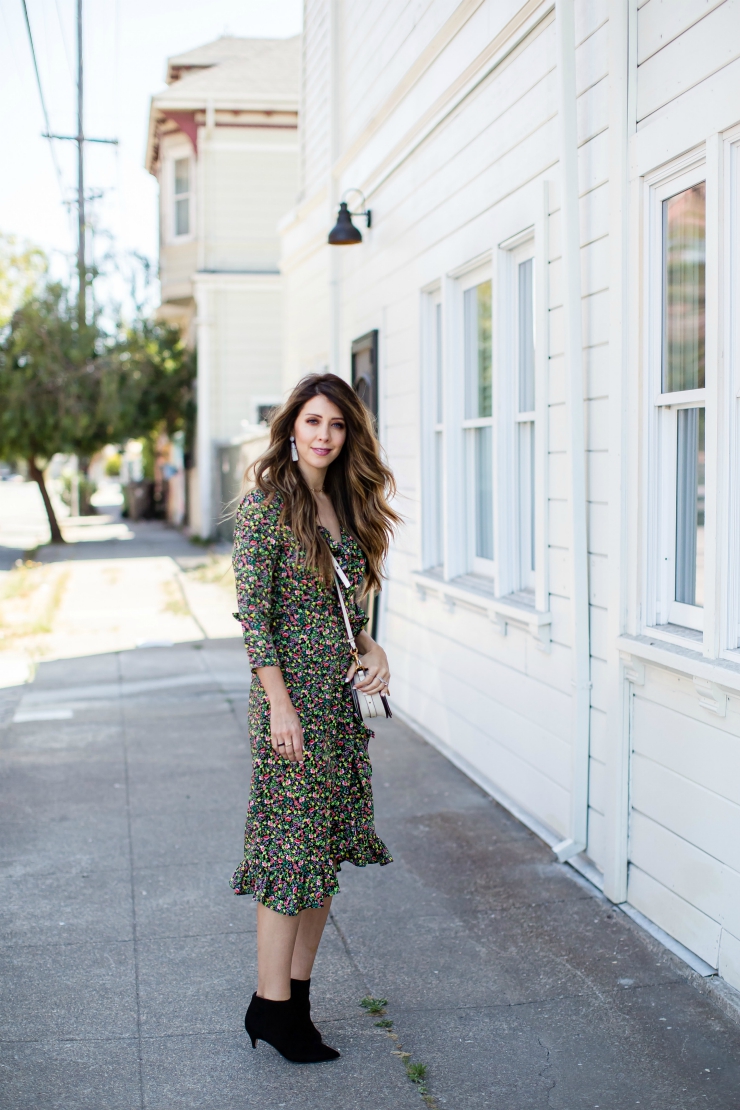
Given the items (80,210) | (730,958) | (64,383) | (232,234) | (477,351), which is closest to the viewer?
(730,958)

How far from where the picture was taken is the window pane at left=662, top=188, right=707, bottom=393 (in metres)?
3.43

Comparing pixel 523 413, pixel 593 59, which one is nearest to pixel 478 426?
pixel 523 413

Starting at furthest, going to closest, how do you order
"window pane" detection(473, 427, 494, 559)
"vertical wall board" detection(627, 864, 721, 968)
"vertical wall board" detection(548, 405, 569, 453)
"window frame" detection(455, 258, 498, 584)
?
"window pane" detection(473, 427, 494, 559) < "window frame" detection(455, 258, 498, 584) < "vertical wall board" detection(548, 405, 569, 453) < "vertical wall board" detection(627, 864, 721, 968)

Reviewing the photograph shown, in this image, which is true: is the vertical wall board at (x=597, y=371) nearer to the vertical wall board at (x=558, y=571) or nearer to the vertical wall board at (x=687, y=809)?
the vertical wall board at (x=558, y=571)

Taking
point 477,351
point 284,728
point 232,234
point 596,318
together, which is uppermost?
point 232,234

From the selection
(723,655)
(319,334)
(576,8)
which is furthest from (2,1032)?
(319,334)

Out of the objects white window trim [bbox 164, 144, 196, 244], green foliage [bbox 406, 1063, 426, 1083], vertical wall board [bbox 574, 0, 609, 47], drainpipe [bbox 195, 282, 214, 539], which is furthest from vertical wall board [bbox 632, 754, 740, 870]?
white window trim [bbox 164, 144, 196, 244]

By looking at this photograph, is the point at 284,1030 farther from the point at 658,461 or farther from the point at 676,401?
the point at 676,401

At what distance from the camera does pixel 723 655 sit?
320 centimetres

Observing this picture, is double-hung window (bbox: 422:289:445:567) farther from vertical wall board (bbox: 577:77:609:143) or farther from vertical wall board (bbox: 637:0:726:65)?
vertical wall board (bbox: 637:0:726:65)

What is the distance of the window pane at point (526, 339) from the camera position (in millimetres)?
4980

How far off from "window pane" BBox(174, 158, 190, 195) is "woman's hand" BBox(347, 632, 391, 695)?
19328 millimetres

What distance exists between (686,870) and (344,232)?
516 cm

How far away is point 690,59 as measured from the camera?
3262 mm
